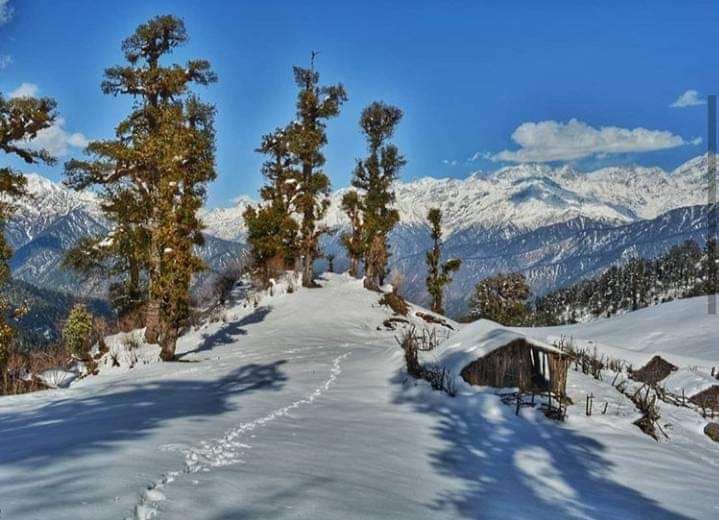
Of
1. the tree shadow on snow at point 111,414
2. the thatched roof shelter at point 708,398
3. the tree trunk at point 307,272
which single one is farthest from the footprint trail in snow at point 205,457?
the tree trunk at point 307,272

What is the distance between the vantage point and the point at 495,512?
4.45 m

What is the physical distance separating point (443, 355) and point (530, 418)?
14.9ft

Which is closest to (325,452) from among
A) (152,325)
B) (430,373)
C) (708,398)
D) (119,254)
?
(430,373)

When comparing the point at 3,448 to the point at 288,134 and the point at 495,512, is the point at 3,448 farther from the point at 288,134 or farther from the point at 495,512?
the point at 288,134

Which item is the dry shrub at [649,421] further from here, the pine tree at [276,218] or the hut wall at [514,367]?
the pine tree at [276,218]

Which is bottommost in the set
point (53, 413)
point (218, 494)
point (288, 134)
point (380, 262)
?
point (53, 413)

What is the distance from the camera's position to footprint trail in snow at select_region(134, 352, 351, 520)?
11.1 ft

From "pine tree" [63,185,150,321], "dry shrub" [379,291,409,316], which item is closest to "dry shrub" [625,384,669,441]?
"pine tree" [63,185,150,321]

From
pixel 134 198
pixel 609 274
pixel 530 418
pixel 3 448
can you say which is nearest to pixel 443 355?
pixel 530 418

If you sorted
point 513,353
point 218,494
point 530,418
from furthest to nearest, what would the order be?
point 513,353 → point 530,418 → point 218,494

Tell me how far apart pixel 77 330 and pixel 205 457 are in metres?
12.9

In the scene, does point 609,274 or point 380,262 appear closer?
point 380,262

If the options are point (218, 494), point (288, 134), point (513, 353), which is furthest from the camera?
point (288, 134)

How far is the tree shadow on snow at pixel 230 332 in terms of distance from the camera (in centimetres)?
1818
